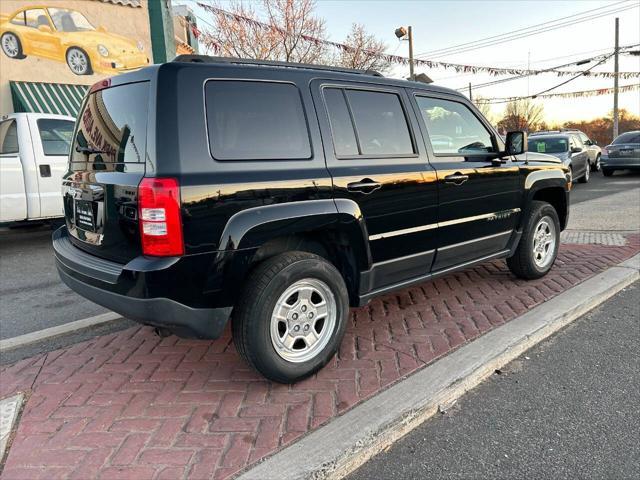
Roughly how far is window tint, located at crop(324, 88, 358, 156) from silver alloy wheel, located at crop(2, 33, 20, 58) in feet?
43.0

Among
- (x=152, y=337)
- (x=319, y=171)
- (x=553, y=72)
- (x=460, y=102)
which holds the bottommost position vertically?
(x=152, y=337)

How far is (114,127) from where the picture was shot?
2811 mm

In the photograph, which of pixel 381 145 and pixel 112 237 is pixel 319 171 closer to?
pixel 381 145

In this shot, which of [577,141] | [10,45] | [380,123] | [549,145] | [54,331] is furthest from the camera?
[577,141]

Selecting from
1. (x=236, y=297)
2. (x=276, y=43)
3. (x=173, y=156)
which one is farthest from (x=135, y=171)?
(x=276, y=43)

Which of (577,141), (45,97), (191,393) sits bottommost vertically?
(191,393)

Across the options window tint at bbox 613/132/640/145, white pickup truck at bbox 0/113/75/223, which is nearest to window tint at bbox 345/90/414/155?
white pickup truck at bbox 0/113/75/223

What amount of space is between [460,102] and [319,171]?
1.88 metres

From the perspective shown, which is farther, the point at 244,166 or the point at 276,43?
the point at 276,43

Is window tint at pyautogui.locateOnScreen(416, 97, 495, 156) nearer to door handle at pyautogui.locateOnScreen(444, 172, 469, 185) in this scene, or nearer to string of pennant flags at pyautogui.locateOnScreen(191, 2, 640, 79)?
door handle at pyautogui.locateOnScreen(444, 172, 469, 185)

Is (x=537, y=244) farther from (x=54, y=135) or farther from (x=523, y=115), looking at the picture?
(x=523, y=115)

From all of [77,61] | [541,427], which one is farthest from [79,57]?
[541,427]

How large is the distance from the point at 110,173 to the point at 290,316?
4.35 ft

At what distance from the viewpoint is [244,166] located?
2.67 m
